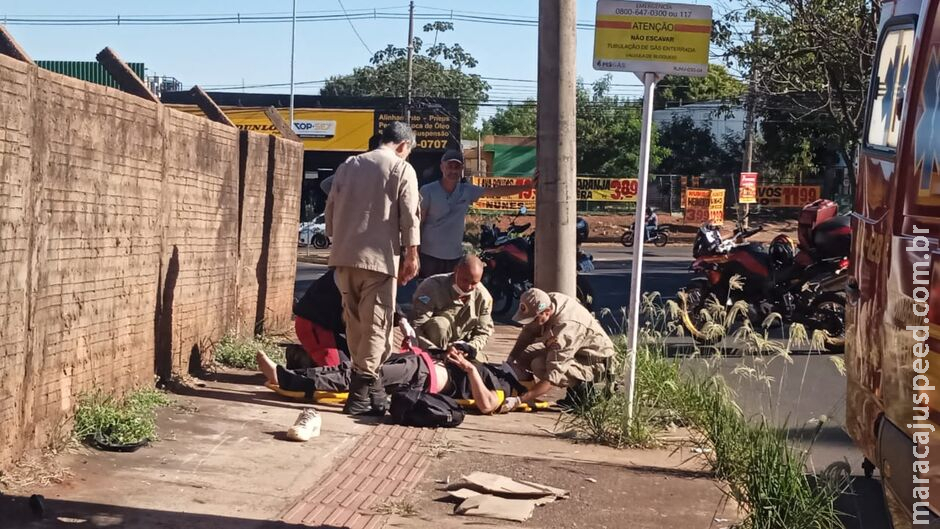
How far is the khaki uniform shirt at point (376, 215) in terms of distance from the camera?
7.52m

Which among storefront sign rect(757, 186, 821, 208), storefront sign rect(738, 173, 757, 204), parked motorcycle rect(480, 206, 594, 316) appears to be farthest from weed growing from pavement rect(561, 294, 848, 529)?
storefront sign rect(757, 186, 821, 208)

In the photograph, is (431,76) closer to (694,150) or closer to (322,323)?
(694,150)

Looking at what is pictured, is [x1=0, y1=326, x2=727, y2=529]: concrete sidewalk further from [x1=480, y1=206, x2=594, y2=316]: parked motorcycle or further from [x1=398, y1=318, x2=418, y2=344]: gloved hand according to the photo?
[x1=480, y1=206, x2=594, y2=316]: parked motorcycle

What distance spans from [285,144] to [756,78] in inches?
536

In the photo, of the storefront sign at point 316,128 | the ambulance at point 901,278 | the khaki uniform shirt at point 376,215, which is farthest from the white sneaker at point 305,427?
the storefront sign at point 316,128

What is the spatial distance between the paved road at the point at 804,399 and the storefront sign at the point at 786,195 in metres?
22.9

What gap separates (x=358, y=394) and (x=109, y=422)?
1.87 metres

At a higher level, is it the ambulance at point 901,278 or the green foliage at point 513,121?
the green foliage at point 513,121

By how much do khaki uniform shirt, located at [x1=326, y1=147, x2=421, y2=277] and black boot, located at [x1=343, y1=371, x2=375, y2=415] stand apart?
69cm

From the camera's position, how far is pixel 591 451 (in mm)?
7117

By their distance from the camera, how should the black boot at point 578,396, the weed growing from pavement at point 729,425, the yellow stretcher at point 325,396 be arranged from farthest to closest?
the yellow stretcher at point 325,396 → the black boot at point 578,396 → the weed growing from pavement at point 729,425

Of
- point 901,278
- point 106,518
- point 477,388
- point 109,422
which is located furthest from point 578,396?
point 901,278

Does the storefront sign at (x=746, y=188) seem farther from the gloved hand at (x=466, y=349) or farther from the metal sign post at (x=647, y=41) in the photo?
the metal sign post at (x=647, y=41)

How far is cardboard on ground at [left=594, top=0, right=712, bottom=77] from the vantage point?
747cm
